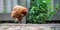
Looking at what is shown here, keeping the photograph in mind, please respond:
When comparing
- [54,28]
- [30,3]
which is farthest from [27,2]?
[54,28]

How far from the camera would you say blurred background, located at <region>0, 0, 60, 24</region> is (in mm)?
4852

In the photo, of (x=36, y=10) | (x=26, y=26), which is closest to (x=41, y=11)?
(x=36, y=10)

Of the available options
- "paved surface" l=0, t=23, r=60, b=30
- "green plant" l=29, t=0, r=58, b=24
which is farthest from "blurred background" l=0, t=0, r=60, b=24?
"paved surface" l=0, t=23, r=60, b=30

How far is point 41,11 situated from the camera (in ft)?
16.0

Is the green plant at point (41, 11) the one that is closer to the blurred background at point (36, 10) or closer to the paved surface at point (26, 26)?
the blurred background at point (36, 10)

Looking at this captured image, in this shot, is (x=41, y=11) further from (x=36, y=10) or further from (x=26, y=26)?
(x=26, y=26)

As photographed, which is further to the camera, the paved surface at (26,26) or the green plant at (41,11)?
the green plant at (41,11)

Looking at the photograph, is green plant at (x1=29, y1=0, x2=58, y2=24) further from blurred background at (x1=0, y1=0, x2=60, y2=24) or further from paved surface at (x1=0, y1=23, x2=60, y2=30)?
paved surface at (x1=0, y1=23, x2=60, y2=30)

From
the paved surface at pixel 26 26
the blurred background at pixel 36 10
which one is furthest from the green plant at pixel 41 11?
the paved surface at pixel 26 26

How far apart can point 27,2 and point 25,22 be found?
0.35 m

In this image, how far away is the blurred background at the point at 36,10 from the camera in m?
4.85

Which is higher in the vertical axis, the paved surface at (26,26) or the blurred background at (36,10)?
the blurred background at (36,10)

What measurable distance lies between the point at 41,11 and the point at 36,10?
0.09 metres

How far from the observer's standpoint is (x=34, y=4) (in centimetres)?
488
